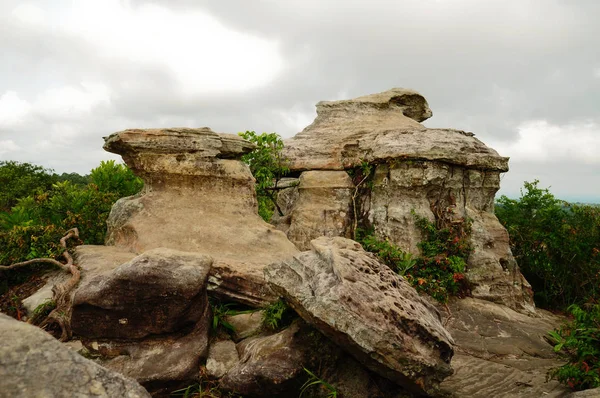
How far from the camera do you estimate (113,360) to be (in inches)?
223

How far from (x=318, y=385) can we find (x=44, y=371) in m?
3.84

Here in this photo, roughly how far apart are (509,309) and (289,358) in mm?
7539

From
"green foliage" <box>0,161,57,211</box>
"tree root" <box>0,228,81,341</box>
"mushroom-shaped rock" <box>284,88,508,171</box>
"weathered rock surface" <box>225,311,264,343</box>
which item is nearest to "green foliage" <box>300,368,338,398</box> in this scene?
"weathered rock surface" <box>225,311,264,343</box>

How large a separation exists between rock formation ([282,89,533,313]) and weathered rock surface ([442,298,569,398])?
0.97 metres

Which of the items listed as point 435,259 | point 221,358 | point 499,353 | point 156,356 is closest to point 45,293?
point 156,356

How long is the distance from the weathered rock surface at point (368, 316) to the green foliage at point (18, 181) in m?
15.6

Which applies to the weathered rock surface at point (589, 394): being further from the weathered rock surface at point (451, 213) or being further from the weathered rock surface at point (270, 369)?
the weathered rock surface at point (451, 213)

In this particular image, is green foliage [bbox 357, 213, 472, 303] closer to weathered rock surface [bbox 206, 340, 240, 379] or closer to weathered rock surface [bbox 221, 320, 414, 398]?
weathered rock surface [bbox 221, 320, 414, 398]

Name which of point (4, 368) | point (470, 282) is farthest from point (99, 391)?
point (470, 282)

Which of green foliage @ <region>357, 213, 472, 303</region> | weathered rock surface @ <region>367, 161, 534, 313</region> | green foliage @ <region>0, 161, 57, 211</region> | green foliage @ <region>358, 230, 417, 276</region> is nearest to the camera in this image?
green foliage @ <region>357, 213, 472, 303</region>

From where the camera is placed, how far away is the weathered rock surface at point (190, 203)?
8445 millimetres

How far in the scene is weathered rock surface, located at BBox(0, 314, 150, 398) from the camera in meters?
2.62

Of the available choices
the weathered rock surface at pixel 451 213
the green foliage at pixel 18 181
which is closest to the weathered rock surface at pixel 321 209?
the weathered rock surface at pixel 451 213

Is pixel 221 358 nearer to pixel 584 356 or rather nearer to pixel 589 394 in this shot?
pixel 589 394
